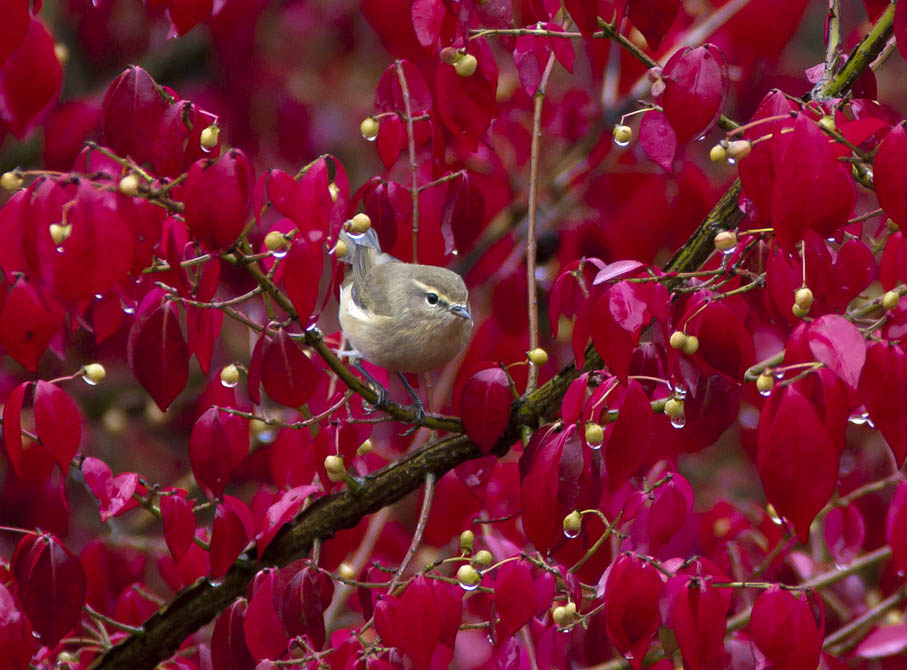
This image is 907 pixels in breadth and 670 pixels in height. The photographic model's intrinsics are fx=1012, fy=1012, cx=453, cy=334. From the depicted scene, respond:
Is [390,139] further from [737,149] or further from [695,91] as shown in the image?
[737,149]

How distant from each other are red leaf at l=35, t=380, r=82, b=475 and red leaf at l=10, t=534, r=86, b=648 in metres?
0.17

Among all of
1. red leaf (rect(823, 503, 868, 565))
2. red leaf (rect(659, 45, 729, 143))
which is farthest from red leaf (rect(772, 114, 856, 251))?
red leaf (rect(823, 503, 868, 565))

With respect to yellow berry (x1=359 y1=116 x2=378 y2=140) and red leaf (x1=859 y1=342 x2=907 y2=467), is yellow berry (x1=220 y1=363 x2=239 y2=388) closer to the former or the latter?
yellow berry (x1=359 y1=116 x2=378 y2=140)

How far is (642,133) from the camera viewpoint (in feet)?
5.89

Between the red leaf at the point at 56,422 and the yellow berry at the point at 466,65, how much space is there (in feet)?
3.04

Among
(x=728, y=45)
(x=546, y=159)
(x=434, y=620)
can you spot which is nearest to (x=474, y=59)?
(x=434, y=620)

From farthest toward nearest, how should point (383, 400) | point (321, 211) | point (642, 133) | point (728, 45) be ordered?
1. point (728, 45)
2. point (383, 400)
3. point (642, 133)
4. point (321, 211)

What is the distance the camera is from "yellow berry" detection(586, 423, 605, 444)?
1.73 metres

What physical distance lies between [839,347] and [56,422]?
1313 millimetres

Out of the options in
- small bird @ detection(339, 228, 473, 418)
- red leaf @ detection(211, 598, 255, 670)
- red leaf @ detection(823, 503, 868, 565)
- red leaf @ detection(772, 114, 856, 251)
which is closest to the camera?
red leaf @ detection(772, 114, 856, 251)

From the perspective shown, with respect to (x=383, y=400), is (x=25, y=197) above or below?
above

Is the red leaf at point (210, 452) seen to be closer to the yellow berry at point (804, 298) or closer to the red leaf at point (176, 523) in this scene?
the red leaf at point (176, 523)

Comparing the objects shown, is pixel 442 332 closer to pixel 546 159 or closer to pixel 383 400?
pixel 383 400

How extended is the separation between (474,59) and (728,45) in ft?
5.76
